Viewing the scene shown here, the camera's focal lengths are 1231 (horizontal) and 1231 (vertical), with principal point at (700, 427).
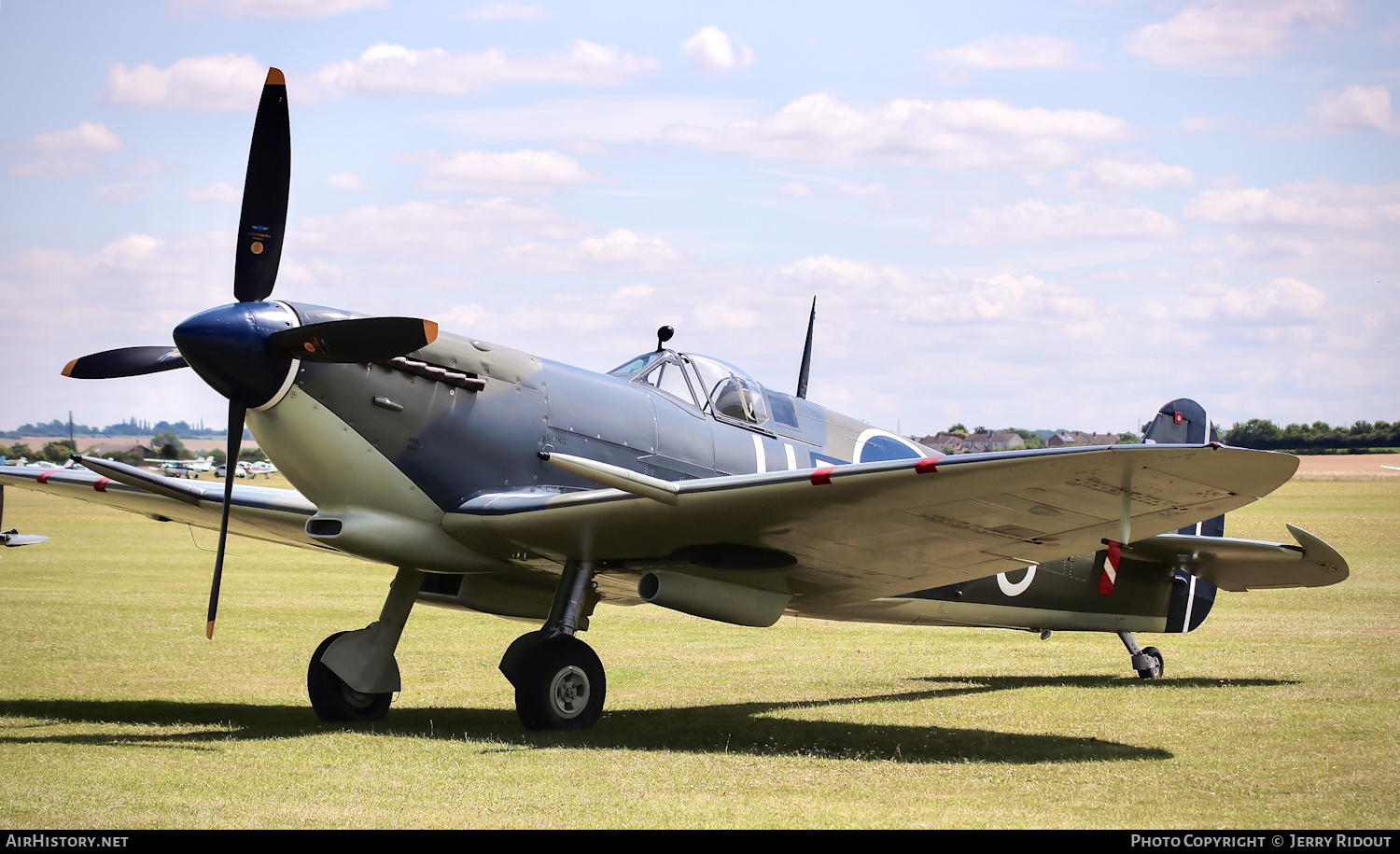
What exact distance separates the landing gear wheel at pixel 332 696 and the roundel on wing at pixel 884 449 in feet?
14.0

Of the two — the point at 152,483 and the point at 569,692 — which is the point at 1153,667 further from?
the point at 152,483

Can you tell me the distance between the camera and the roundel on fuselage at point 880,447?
33.4 ft

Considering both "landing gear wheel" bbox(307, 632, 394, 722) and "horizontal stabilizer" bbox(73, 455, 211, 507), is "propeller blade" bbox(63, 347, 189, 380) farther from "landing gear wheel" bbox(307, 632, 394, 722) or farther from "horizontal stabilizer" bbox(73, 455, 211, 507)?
"landing gear wheel" bbox(307, 632, 394, 722)

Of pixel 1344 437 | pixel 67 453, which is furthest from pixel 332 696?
pixel 67 453

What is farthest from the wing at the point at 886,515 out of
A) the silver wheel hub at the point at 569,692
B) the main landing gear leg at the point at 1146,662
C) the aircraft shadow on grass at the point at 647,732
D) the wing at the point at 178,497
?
the main landing gear leg at the point at 1146,662

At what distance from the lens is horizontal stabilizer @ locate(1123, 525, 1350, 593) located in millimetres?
9180

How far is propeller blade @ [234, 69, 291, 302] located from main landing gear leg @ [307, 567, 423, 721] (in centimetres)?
263

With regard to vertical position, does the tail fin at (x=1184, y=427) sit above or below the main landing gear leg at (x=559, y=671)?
above

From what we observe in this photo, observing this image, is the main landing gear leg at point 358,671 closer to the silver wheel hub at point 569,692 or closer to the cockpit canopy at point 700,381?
the silver wheel hub at point 569,692

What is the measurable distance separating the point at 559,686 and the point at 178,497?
355 cm

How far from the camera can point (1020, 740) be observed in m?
7.70

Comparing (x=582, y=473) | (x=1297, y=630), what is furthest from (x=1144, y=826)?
(x=1297, y=630)

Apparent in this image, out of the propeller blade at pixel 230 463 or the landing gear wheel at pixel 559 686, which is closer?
the propeller blade at pixel 230 463

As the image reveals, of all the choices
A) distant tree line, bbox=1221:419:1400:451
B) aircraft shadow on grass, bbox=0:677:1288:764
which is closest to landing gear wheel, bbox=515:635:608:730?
aircraft shadow on grass, bbox=0:677:1288:764
